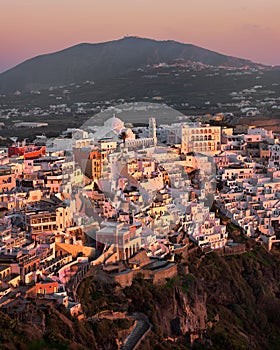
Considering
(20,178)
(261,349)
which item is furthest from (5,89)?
(261,349)

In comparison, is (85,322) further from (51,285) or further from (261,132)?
(261,132)

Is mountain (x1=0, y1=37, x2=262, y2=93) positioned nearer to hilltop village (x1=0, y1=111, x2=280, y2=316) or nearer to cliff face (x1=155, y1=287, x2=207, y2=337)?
hilltop village (x1=0, y1=111, x2=280, y2=316)

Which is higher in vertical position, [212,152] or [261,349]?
[212,152]

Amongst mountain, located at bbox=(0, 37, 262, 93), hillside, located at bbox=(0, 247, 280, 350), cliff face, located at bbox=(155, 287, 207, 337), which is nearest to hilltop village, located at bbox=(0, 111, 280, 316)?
hillside, located at bbox=(0, 247, 280, 350)

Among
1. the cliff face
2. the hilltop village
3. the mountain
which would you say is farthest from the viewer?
the mountain

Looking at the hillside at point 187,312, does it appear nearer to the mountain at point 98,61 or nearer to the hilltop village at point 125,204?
the hilltop village at point 125,204

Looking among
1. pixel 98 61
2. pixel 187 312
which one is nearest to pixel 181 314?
pixel 187 312
